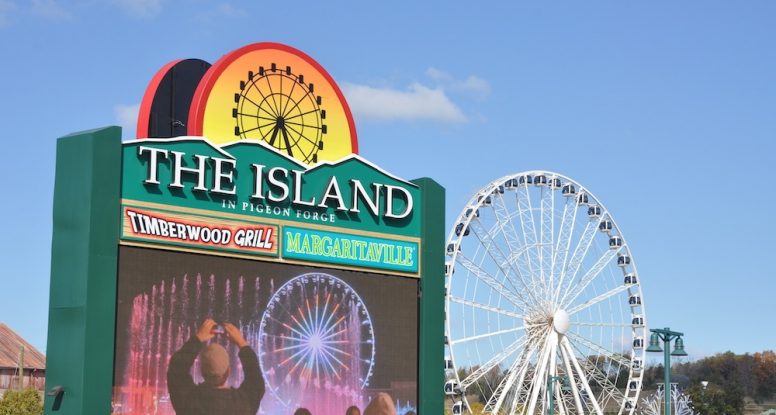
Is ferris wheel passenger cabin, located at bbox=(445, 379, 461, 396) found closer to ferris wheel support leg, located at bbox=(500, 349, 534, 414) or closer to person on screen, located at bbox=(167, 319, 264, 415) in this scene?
ferris wheel support leg, located at bbox=(500, 349, 534, 414)

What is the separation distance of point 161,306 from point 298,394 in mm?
4301

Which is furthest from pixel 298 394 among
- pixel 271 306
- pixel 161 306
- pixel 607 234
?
pixel 607 234

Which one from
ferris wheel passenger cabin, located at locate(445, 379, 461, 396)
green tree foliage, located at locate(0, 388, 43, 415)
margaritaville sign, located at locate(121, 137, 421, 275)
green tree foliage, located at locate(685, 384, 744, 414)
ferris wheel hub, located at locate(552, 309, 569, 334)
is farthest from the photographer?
green tree foliage, located at locate(685, 384, 744, 414)

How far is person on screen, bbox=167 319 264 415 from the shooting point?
2644 cm

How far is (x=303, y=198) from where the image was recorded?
A: 1180 inches

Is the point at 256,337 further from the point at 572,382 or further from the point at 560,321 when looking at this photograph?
the point at 572,382

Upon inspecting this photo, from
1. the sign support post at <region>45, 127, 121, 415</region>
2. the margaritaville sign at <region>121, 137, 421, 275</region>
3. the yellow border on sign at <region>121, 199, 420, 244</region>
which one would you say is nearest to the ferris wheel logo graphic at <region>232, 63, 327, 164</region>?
the margaritaville sign at <region>121, 137, 421, 275</region>

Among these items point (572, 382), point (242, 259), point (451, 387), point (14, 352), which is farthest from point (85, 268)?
point (14, 352)

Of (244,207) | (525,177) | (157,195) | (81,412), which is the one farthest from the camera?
(525,177)

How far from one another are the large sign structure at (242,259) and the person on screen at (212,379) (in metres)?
0.03

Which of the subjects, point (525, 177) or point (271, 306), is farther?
point (525, 177)

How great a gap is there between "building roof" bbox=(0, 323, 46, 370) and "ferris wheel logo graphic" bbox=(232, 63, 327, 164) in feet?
137

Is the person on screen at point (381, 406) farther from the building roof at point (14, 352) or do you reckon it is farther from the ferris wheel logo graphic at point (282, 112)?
the building roof at point (14, 352)

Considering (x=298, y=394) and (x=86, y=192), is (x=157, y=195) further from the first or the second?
(x=298, y=394)
